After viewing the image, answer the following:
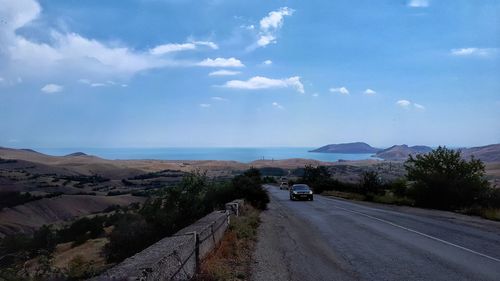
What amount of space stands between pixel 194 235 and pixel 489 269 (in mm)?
6592

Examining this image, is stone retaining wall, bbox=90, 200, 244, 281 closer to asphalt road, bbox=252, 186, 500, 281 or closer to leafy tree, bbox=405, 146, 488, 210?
asphalt road, bbox=252, 186, 500, 281

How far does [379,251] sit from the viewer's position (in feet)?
45.0

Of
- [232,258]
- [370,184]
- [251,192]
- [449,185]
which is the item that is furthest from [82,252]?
[370,184]

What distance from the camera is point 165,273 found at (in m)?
7.02

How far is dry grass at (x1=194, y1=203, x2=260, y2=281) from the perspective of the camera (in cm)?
941

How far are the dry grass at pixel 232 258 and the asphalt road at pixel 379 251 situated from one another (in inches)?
12.7

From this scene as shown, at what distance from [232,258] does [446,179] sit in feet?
84.3

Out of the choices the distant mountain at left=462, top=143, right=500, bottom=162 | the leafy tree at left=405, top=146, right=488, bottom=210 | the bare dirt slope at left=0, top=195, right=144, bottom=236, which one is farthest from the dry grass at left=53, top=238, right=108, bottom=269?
the distant mountain at left=462, top=143, right=500, bottom=162

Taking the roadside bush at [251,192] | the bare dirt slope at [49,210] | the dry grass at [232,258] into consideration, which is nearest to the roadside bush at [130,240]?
the dry grass at [232,258]

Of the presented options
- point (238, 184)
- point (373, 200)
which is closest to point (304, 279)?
point (238, 184)

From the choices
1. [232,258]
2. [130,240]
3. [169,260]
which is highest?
[169,260]

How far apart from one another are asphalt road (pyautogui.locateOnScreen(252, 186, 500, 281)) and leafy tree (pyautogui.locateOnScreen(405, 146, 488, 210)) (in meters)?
11.1

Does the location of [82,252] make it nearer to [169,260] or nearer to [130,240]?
[130,240]

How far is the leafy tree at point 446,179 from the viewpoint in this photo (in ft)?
106
